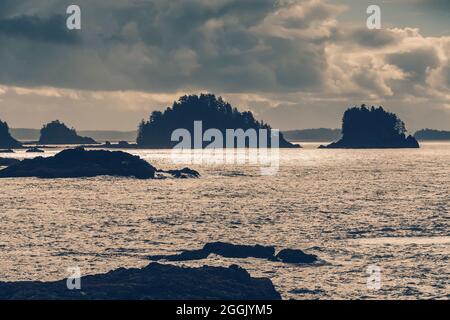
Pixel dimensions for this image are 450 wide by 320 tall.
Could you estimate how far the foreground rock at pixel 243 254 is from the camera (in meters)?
50.0

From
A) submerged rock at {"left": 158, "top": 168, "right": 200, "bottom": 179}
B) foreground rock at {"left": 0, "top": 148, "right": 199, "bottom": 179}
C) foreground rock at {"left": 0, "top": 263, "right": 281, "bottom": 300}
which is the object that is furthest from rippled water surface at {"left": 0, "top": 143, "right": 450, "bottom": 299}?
submerged rock at {"left": 158, "top": 168, "right": 200, "bottom": 179}

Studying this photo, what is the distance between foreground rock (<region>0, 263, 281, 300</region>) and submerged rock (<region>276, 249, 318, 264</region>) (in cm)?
1170

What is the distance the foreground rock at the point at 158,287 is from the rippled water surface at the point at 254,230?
3244 millimetres

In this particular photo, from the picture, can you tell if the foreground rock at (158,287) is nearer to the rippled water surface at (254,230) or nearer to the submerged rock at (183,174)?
the rippled water surface at (254,230)

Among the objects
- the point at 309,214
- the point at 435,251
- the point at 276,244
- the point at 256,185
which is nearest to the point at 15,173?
the point at 256,185

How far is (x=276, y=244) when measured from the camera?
6128 centimetres

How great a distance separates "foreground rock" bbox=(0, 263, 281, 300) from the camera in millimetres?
35531

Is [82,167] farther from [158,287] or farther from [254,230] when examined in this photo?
[158,287]

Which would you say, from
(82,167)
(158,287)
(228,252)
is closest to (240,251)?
(228,252)

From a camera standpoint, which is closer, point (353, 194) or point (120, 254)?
point (120, 254)
